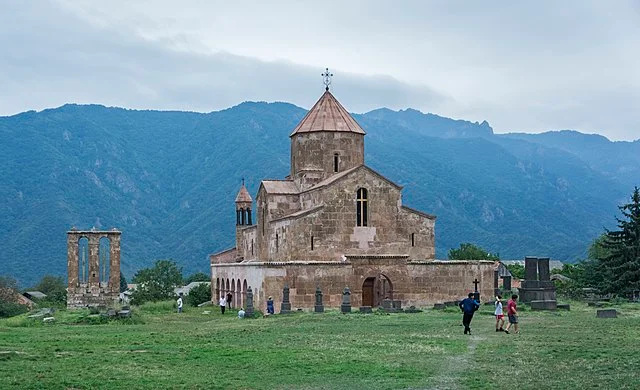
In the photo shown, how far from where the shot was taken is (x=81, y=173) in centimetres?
14000

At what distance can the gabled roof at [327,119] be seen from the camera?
41156 millimetres

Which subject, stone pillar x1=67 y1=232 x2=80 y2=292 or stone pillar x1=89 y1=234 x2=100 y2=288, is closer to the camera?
stone pillar x1=67 y1=232 x2=80 y2=292

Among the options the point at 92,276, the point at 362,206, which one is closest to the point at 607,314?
the point at 362,206

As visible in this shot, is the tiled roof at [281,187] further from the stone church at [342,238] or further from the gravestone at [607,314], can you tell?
the gravestone at [607,314]

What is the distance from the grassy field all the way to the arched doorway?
1181 centimetres

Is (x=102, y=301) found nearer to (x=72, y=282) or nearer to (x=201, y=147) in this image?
(x=72, y=282)

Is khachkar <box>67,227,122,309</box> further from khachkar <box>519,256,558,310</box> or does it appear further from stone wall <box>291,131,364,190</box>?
khachkar <box>519,256,558,310</box>

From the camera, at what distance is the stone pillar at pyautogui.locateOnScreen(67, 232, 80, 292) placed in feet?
142

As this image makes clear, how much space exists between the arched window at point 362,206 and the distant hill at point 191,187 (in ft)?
248

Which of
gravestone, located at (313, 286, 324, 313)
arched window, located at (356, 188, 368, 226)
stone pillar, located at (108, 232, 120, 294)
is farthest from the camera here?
stone pillar, located at (108, 232, 120, 294)

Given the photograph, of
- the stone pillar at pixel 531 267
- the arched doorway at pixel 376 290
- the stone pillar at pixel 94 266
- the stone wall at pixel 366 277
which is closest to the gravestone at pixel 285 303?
Answer: the stone wall at pixel 366 277

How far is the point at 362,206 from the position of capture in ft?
124

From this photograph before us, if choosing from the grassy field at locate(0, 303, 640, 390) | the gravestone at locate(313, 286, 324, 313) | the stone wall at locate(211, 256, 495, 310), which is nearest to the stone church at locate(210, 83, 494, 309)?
the stone wall at locate(211, 256, 495, 310)

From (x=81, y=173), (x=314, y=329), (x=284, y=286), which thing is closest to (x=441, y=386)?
(x=314, y=329)
